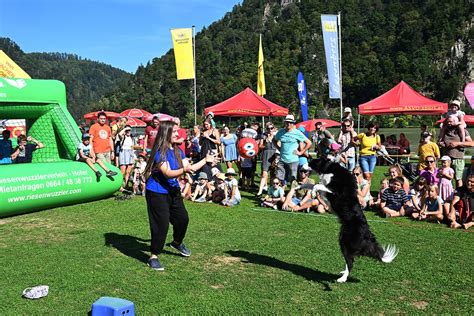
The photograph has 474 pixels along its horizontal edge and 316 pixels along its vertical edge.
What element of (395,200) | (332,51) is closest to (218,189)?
(395,200)

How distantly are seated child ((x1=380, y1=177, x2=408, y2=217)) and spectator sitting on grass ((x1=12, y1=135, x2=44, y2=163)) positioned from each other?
7872mm

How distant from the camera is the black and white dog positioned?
4.91m

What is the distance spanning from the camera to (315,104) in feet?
341

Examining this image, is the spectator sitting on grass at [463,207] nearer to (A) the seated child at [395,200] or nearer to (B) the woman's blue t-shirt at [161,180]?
(A) the seated child at [395,200]

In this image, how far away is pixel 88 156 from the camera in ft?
34.1

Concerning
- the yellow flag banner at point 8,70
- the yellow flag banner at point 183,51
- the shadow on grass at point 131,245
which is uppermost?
the yellow flag banner at point 183,51

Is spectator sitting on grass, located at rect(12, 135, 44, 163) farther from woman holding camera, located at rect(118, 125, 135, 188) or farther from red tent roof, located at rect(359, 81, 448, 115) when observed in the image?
red tent roof, located at rect(359, 81, 448, 115)


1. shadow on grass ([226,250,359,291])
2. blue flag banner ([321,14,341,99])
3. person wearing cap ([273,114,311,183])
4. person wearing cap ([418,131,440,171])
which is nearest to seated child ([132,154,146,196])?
person wearing cap ([273,114,311,183])

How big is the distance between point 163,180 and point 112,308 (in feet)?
6.31

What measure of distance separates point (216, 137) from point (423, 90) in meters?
92.9

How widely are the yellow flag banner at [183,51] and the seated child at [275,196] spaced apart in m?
11.8

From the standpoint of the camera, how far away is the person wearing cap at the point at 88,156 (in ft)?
33.8

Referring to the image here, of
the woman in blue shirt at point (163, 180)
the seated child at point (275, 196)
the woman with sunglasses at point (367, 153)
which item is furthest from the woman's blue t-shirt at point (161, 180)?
the woman with sunglasses at point (367, 153)

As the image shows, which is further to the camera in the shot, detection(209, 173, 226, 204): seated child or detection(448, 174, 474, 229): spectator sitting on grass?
detection(209, 173, 226, 204): seated child
